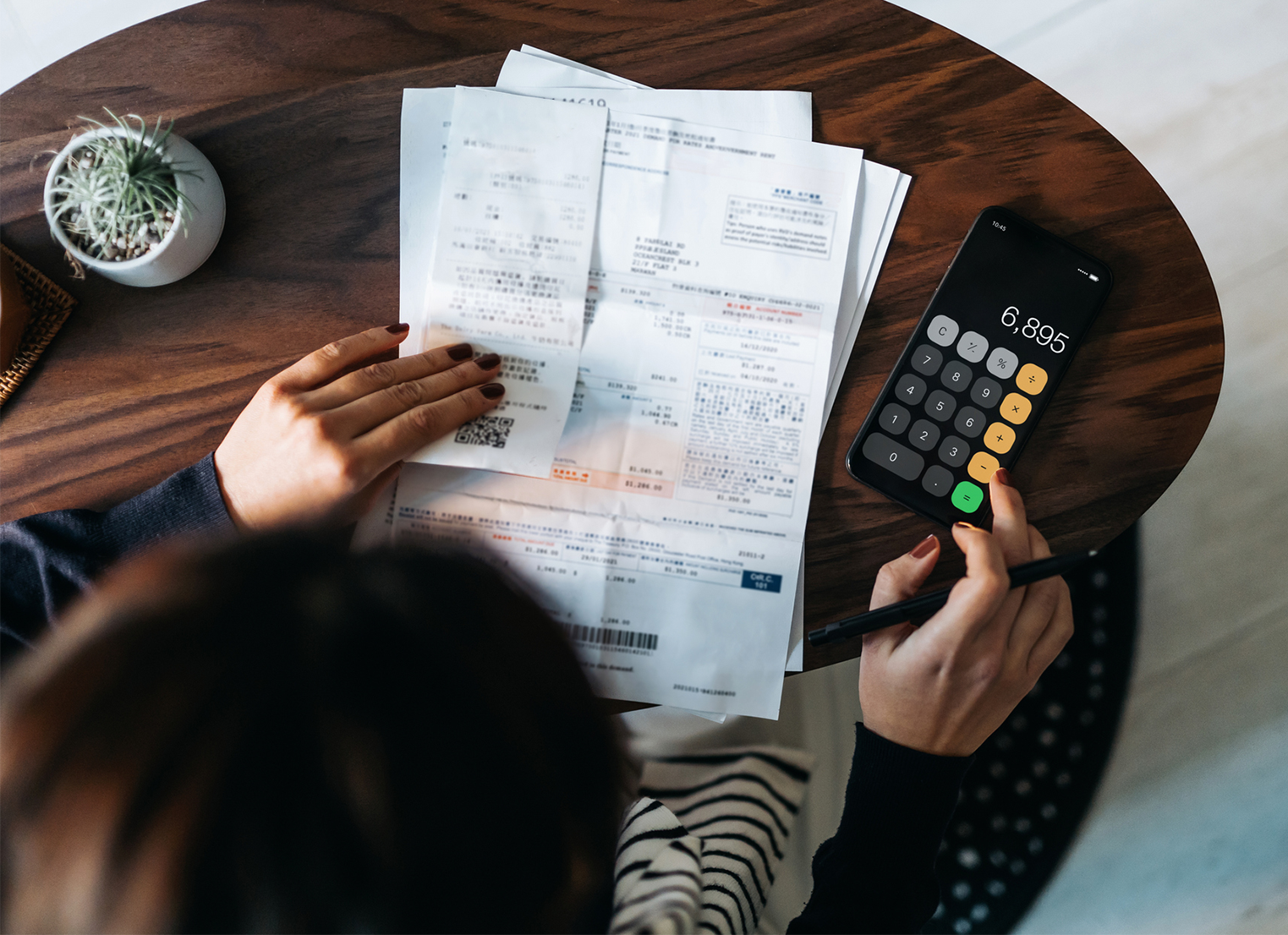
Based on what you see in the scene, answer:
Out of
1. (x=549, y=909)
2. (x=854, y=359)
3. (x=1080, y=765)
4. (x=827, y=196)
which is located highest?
(x=827, y=196)

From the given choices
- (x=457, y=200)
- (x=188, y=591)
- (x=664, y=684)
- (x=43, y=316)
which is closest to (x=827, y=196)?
(x=457, y=200)

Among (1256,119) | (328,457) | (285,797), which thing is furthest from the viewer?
(1256,119)

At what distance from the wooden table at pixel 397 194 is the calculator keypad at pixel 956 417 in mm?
24

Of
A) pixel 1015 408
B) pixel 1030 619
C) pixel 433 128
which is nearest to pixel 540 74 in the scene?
pixel 433 128

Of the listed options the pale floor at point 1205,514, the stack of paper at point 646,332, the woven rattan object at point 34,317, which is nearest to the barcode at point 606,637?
the stack of paper at point 646,332

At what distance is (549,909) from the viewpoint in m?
0.39

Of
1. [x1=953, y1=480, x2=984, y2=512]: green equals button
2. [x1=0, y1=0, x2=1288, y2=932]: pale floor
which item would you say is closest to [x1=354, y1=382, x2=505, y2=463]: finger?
[x1=953, y1=480, x2=984, y2=512]: green equals button

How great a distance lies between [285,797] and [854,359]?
471 millimetres

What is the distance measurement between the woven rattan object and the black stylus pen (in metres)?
0.62

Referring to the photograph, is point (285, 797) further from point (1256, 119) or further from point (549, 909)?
point (1256, 119)

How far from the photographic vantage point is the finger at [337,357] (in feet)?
1.81

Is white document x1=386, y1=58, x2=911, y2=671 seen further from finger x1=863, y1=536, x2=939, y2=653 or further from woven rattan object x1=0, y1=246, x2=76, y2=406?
woven rattan object x1=0, y1=246, x2=76, y2=406

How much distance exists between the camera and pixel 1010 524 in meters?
0.55

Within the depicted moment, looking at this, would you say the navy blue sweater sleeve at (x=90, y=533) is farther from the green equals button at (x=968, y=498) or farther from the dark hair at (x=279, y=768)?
the green equals button at (x=968, y=498)
